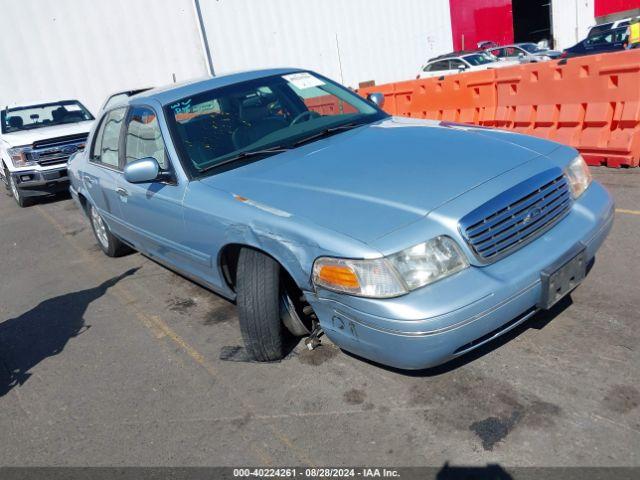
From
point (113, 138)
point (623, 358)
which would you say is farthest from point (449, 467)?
point (113, 138)

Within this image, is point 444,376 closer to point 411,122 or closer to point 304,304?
point 304,304

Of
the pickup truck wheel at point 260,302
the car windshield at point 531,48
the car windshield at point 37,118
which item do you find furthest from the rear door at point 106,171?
the car windshield at point 531,48

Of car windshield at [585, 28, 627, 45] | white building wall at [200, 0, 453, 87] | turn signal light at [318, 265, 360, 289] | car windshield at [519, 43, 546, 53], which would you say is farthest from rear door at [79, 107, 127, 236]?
car windshield at [519, 43, 546, 53]

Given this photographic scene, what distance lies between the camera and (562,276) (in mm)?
2838

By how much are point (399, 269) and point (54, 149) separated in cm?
900

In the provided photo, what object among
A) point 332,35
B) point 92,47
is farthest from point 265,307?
point 332,35

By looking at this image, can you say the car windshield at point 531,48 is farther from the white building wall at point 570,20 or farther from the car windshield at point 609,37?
the white building wall at point 570,20

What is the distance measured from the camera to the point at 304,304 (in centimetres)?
336

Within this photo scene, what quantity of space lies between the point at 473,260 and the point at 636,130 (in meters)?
4.62

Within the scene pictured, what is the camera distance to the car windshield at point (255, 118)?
3.82 meters

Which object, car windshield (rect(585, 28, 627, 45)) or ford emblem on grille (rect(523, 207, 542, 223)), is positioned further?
car windshield (rect(585, 28, 627, 45))

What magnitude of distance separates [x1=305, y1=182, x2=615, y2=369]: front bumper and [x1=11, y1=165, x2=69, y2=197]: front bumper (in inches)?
335

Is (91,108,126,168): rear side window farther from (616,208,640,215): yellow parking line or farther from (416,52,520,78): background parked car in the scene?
(416,52,520,78): background parked car

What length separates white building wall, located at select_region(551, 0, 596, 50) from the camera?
100 ft
